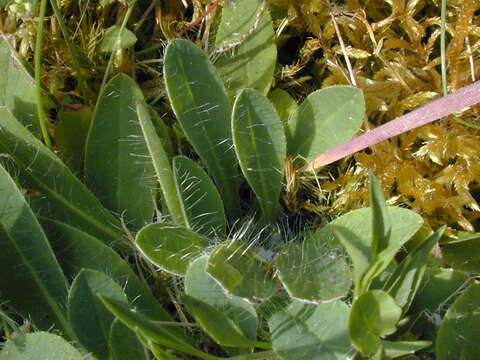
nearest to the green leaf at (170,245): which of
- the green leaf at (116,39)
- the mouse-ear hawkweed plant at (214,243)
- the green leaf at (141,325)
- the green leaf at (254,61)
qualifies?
the mouse-ear hawkweed plant at (214,243)

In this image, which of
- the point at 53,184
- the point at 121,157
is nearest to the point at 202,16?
the point at 121,157

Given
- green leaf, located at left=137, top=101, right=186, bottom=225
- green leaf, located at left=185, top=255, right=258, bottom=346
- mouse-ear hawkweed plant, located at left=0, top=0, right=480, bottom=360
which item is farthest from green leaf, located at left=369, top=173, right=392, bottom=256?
green leaf, located at left=137, top=101, right=186, bottom=225

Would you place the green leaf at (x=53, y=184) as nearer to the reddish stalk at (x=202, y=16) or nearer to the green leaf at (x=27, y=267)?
the green leaf at (x=27, y=267)

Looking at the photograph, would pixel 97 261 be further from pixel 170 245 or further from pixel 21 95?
pixel 21 95

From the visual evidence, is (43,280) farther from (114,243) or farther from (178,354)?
(178,354)

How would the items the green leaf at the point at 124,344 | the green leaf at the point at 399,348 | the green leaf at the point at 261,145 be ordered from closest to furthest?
the green leaf at the point at 399,348, the green leaf at the point at 124,344, the green leaf at the point at 261,145

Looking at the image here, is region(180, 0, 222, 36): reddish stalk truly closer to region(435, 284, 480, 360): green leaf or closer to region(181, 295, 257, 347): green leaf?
region(181, 295, 257, 347): green leaf
